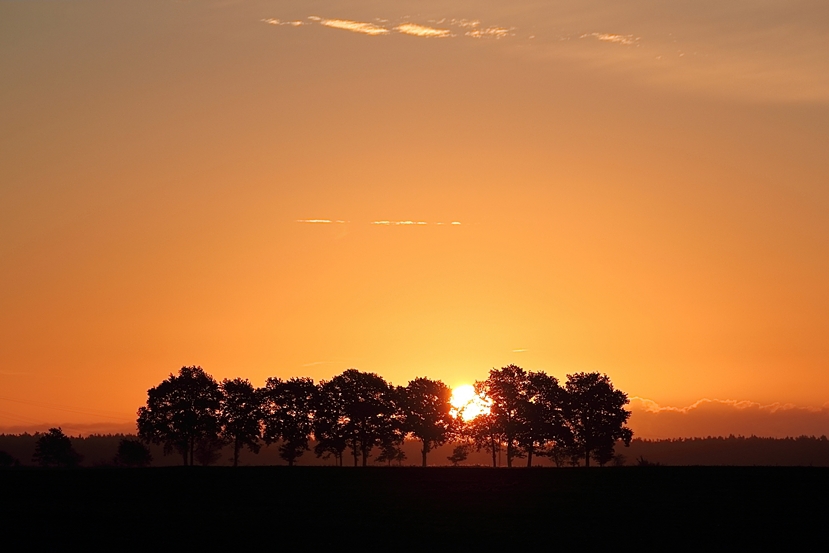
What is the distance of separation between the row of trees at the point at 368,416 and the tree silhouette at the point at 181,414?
5.3 inches

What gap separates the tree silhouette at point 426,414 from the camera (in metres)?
130

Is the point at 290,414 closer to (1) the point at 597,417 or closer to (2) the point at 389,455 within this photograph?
(2) the point at 389,455

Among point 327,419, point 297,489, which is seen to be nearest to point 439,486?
point 297,489

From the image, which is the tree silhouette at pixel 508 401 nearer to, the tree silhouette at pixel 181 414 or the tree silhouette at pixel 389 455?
the tree silhouette at pixel 389 455

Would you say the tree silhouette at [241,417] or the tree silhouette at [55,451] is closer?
the tree silhouette at [241,417]

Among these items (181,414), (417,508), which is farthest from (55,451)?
(417,508)

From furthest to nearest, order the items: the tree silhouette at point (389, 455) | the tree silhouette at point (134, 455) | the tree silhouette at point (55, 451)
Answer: the tree silhouette at point (55, 451) < the tree silhouette at point (134, 455) < the tree silhouette at point (389, 455)

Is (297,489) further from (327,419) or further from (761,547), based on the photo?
(327,419)

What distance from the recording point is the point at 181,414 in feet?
407

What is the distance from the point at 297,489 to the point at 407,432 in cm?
5174

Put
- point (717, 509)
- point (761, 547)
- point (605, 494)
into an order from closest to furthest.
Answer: point (761, 547) < point (717, 509) < point (605, 494)

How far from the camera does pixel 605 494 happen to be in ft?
247

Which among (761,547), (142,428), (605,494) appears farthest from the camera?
(142,428)

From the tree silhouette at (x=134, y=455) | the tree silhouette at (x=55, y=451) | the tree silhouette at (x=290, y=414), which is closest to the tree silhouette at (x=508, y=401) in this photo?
the tree silhouette at (x=290, y=414)
